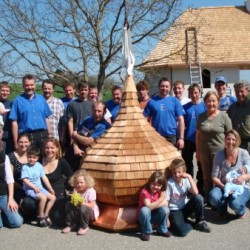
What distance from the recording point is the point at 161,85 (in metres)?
6.37

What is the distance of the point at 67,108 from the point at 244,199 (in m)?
2.95

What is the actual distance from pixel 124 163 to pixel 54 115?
2397mm

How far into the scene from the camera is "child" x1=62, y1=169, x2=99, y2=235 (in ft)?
16.3

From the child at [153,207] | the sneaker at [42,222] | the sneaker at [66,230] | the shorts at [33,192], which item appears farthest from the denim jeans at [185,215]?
the shorts at [33,192]

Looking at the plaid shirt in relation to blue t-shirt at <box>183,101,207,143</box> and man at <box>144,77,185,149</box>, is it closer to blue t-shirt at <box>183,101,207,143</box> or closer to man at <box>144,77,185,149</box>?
man at <box>144,77,185,149</box>

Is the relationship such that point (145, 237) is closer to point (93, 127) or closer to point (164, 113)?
point (93, 127)

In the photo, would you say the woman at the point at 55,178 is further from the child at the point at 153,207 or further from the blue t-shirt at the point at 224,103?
the blue t-shirt at the point at 224,103

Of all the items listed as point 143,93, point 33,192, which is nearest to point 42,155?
point 33,192

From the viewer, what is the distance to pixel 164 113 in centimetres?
629

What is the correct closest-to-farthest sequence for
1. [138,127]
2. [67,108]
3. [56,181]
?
1. [138,127]
2. [56,181]
3. [67,108]

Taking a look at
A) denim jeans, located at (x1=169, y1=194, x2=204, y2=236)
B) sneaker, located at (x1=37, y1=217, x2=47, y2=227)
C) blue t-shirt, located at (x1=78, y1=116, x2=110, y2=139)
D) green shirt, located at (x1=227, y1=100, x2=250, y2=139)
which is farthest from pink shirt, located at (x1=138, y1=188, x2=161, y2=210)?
green shirt, located at (x1=227, y1=100, x2=250, y2=139)

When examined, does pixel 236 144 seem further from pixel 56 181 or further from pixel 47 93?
pixel 47 93

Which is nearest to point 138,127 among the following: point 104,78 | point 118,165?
point 118,165

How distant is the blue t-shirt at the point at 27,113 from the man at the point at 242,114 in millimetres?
2750
